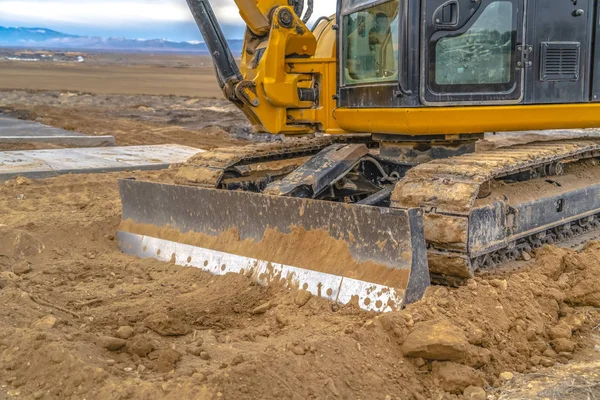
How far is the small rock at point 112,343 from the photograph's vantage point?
12.2 ft

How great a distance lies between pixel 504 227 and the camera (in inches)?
195

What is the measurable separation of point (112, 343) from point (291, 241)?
5.06 ft

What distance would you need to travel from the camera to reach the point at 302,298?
4508 millimetres

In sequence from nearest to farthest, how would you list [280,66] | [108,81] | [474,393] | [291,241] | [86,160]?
[474,393] → [291,241] → [280,66] → [86,160] → [108,81]

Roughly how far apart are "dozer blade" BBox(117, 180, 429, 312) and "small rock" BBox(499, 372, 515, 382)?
701 mm

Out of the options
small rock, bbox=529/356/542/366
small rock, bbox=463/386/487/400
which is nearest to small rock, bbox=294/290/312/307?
small rock, bbox=463/386/487/400

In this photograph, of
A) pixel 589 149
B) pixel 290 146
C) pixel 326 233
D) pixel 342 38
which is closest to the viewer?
pixel 326 233

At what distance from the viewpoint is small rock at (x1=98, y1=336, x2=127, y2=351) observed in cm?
373

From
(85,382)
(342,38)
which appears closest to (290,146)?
(342,38)

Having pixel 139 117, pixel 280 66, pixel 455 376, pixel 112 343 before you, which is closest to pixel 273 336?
pixel 112 343

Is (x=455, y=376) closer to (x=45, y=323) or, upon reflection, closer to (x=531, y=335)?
(x=531, y=335)

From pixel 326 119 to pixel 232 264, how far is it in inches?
61.9

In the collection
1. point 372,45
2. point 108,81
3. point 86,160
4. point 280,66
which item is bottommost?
point 86,160

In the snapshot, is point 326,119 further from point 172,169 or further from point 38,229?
point 172,169
